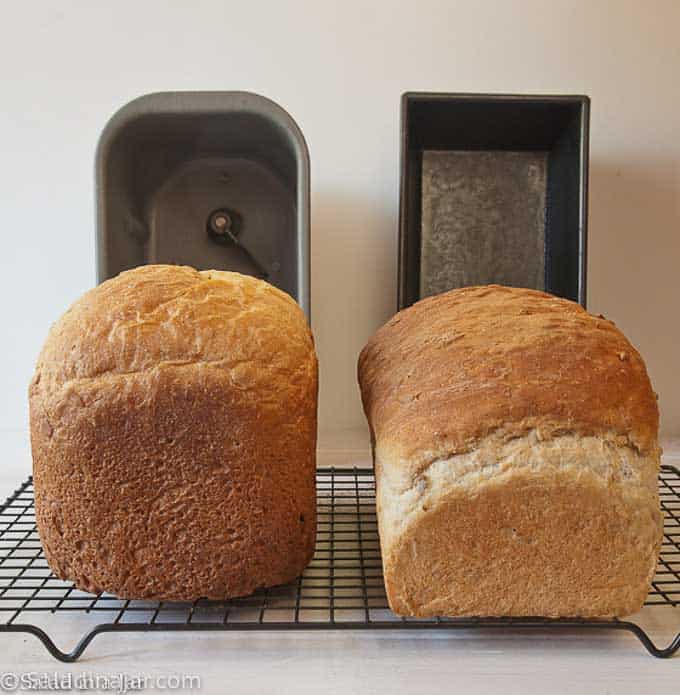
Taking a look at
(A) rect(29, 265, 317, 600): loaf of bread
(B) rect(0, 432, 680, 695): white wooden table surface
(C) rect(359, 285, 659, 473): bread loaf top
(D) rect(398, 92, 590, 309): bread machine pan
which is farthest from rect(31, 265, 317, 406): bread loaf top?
(D) rect(398, 92, 590, 309): bread machine pan

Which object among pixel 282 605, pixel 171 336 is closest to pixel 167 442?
pixel 171 336

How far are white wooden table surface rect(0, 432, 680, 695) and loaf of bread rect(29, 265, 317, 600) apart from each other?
0.08 meters

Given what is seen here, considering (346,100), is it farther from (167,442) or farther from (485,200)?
(167,442)

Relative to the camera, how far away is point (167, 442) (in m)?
0.83

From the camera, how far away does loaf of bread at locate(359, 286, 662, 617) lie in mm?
786

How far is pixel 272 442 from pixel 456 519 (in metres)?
0.23

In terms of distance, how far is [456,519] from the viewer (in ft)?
2.60

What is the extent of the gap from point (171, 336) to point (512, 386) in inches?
15.2

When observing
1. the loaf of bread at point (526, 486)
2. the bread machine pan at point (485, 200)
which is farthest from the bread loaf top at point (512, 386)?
the bread machine pan at point (485, 200)

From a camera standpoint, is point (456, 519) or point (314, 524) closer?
point (456, 519)

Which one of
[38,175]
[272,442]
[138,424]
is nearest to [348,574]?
[272,442]

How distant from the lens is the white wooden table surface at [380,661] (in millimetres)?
744

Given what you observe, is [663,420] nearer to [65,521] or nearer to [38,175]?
[65,521]

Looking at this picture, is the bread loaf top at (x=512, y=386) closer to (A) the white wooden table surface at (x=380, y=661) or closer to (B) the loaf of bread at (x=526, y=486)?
(B) the loaf of bread at (x=526, y=486)
